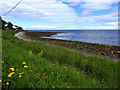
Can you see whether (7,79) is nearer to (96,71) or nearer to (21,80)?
(21,80)

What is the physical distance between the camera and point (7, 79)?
9.20ft

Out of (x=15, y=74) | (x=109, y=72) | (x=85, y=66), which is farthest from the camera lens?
(x=85, y=66)

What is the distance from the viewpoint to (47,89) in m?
2.31

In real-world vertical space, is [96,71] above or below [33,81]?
below

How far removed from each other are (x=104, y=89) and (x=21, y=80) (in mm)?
2139

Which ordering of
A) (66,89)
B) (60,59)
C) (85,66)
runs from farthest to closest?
1. (60,59)
2. (85,66)
3. (66,89)

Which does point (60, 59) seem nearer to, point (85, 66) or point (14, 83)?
point (85, 66)

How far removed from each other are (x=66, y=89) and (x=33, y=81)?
95cm

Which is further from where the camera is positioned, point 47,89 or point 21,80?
point 21,80

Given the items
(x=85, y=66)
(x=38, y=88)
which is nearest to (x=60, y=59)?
(x=85, y=66)

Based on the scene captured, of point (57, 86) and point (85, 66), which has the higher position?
point (57, 86)

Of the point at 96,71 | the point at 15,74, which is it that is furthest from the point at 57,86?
the point at 96,71

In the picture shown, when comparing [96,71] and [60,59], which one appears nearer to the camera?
[96,71]

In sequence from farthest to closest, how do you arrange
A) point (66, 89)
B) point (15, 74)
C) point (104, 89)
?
point (15, 74) < point (104, 89) < point (66, 89)
